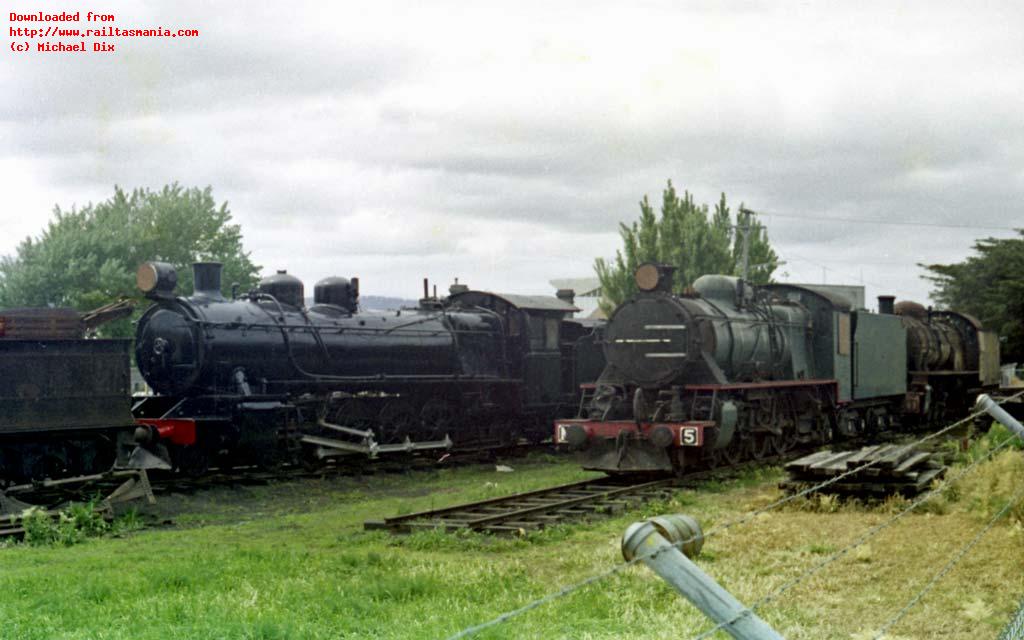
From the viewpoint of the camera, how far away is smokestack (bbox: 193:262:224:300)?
17141 mm

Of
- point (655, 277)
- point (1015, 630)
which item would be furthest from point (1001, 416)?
point (655, 277)

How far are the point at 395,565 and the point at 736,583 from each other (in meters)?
2.85

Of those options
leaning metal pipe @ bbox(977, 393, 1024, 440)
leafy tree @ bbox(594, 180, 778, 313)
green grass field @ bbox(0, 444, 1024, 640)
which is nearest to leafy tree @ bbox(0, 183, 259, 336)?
leafy tree @ bbox(594, 180, 778, 313)

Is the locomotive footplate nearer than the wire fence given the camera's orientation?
No

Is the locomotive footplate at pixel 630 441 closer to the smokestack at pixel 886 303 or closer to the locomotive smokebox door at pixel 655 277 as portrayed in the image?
the locomotive smokebox door at pixel 655 277

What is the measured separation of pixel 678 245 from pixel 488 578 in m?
33.9

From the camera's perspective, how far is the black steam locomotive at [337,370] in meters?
16.1

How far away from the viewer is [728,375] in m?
16.6

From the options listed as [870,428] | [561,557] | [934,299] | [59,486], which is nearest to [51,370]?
[59,486]

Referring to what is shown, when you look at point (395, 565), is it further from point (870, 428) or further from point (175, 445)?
point (870, 428)

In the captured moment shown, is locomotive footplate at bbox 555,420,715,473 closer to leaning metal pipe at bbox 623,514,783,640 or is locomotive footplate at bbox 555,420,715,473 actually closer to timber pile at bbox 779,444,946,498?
timber pile at bbox 779,444,946,498

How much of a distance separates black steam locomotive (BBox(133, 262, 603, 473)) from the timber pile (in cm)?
739

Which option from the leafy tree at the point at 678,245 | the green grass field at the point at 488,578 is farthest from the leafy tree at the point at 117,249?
the green grass field at the point at 488,578

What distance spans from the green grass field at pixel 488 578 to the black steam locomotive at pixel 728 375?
108 inches
